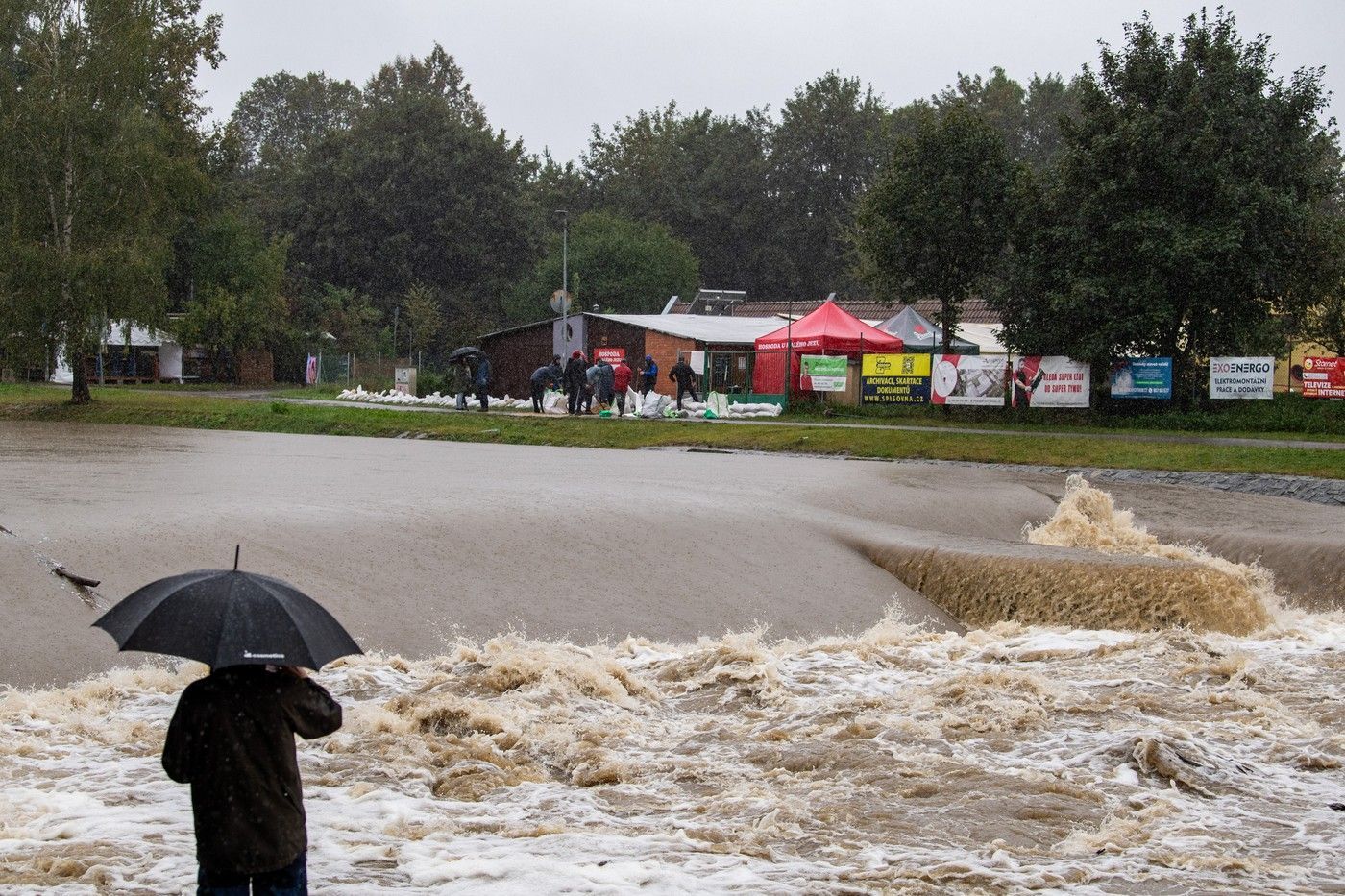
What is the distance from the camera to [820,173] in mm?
88750

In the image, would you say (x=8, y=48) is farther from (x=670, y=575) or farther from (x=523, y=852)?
(x=523, y=852)

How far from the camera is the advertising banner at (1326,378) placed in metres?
30.8

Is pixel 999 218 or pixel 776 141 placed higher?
pixel 776 141

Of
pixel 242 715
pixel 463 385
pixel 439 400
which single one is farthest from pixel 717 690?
pixel 439 400

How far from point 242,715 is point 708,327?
148ft

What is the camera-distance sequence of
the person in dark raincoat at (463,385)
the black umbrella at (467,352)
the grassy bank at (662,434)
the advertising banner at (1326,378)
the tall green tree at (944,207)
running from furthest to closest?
the person in dark raincoat at (463,385) → the black umbrella at (467,352) → the tall green tree at (944,207) → the advertising banner at (1326,378) → the grassy bank at (662,434)

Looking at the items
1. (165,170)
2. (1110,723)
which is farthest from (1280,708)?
(165,170)

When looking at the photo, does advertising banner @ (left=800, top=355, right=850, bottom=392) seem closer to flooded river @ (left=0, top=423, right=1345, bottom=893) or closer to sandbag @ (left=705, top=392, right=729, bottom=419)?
sandbag @ (left=705, top=392, right=729, bottom=419)

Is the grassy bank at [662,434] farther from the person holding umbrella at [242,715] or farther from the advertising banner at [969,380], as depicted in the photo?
the person holding umbrella at [242,715]

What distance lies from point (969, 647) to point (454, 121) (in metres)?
70.3

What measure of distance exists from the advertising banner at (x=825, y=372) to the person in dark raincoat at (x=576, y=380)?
6.19 meters

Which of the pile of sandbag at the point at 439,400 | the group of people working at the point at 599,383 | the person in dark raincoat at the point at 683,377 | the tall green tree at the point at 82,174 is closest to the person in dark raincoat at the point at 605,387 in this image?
the group of people working at the point at 599,383

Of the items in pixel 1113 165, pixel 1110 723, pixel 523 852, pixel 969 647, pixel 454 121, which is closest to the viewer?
pixel 523 852

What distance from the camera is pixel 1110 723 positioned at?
34.7 feet
